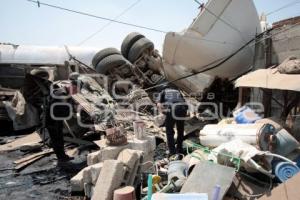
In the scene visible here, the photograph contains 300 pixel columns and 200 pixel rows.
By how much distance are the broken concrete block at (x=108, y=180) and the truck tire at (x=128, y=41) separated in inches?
309

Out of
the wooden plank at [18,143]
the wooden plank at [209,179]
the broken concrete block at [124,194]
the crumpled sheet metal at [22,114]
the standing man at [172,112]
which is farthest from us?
the crumpled sheet metal at [22,114]

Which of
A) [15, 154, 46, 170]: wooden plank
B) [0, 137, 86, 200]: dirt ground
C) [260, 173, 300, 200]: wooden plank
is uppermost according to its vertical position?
[260, 173, 300, 200]: wooden plank

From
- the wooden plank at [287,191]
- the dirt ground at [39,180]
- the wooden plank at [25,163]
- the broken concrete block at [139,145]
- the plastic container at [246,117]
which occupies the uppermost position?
the plastic container at [246,117]

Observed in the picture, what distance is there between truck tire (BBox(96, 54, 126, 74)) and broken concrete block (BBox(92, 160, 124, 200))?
700 cm

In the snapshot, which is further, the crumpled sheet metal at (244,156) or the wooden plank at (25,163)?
the wooden plank at (25,163)

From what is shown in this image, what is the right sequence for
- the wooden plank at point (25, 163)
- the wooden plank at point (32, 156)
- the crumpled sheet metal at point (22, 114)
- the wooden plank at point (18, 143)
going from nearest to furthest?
the wooden plank at point (25, 163) → the wooden plank at point (32, 156) → the wooden plank at point (18, 143) → the crumpled sheet metal at point (22, 114)

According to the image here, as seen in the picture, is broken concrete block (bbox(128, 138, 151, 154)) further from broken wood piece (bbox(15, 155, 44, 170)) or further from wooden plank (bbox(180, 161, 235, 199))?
broken wood piece (bbox(15, 155, 44, 170))

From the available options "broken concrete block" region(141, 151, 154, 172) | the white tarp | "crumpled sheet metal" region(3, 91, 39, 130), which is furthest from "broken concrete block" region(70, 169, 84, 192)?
"crumpled sheet metal" region(3, 91, 39, 130)

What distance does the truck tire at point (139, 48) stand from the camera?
11188 millimetres

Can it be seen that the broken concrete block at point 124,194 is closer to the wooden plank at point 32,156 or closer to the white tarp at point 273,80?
the white tarp at point 273,80

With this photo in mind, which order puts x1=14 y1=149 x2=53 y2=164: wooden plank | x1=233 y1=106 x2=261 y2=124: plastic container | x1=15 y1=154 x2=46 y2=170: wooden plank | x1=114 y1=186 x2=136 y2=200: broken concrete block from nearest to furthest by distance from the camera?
1. x1=114 y1=186 x2=136 y2=200: broken concrete block
2. x1=233 y1=106 x2=261 y2=124: plastic container
3. x1=15 y1=154 x2=46 y2=170: wooden plank
4. x1=14 y1=149 x2=53 y2=164: wooden plank

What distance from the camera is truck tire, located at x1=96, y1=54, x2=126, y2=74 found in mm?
10789

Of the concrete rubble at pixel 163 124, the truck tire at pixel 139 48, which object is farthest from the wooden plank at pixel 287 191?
the truck tire at pixel 139 48

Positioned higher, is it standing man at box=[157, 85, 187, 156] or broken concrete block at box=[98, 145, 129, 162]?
standing man at box=[157, 85, 187, 156]
